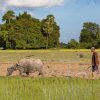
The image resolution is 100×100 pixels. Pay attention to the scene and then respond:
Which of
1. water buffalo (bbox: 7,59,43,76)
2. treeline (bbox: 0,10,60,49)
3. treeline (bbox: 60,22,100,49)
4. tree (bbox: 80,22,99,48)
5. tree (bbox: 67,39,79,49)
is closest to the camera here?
water buffalo (bbox: 7,59,43,76)

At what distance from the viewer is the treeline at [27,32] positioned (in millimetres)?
99938

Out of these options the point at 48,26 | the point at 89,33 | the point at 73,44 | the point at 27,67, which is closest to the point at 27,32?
the point at 48,26

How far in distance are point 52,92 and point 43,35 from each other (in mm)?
98886

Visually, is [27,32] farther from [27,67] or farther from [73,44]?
[27,67]

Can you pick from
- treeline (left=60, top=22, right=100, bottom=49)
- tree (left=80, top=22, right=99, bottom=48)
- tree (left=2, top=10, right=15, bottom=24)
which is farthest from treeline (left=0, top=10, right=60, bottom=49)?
tree (left=80, top=22, right=99, bottom=48)

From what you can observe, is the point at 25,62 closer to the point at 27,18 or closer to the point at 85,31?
the point at 27,18

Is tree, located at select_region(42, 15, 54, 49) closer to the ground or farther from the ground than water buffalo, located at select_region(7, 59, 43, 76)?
farther from the ground

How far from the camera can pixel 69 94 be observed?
884 cm

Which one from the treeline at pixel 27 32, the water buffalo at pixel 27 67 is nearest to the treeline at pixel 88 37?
the treeline at pixel 27 32

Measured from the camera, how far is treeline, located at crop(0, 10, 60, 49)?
99938 mm

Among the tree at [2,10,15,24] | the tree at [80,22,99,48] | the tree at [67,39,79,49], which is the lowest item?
the tree at [67,39,79,49]

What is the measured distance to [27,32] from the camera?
342 feet

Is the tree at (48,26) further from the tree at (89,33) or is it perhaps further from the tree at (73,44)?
the tree at (89,33)

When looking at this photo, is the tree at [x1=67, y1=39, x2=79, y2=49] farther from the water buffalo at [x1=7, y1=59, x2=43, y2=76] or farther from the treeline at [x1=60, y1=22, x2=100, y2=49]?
the water buffalo at [x1=7, y1=59, x2=43, y2=76]
